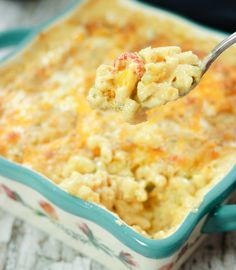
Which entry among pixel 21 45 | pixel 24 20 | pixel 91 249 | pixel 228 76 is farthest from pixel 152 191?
pixel 24 20

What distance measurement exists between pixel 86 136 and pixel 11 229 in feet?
1.22

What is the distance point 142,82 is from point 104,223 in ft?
1.17

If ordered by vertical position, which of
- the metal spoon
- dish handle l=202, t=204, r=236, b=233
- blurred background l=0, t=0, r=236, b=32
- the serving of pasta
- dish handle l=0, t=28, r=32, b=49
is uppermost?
the metal spoon

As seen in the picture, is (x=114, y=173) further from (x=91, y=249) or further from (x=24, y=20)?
(x=24, y=20)

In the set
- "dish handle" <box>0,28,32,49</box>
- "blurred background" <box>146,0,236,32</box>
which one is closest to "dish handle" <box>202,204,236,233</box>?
"dish handle" <box>0,28,32,49</box>

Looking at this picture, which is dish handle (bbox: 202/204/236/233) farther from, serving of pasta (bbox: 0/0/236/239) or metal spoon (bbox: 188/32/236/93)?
metal spoon (bbox: 188/32/236/93)

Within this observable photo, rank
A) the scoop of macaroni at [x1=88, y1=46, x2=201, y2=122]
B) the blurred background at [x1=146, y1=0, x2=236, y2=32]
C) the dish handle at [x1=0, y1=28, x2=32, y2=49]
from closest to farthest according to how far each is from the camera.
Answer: the scoop of macaroni at [x1=88, y1=46, x2=201, y2=122]
the dish handle at [x1=0, y1=28, x2=32, y2=49]
the blurred background at [x1=146, y1=0, x2=236, y2=32]

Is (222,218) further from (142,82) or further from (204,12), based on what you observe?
(204,12)

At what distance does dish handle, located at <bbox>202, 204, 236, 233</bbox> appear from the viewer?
1638 millimetres

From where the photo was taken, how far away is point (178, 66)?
1.56m

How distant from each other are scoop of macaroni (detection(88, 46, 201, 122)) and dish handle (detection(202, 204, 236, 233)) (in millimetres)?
318

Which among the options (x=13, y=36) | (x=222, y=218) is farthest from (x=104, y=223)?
(x=13, y=36)

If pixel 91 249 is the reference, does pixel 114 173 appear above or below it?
above

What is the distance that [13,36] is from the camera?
2.25 meters
